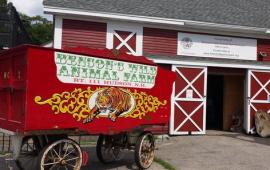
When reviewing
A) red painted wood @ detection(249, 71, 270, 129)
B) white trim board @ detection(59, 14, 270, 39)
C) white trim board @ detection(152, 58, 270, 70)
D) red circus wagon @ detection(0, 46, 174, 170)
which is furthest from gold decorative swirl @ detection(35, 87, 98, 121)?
red painted wood @ detection(249, 71, 270, 129)

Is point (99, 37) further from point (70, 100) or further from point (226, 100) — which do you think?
point (70, 100)

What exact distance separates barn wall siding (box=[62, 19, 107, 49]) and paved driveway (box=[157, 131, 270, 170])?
4.38 metres

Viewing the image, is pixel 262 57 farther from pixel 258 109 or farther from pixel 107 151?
pixel 107 151

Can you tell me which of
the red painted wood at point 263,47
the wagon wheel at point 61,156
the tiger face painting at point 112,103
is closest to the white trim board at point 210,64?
the red painted wood at point 263,47

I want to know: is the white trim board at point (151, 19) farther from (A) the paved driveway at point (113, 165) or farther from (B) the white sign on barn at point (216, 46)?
(A) the paved driveway at point (113, 165)

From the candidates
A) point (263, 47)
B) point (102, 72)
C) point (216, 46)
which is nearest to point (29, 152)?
point (102, 72)

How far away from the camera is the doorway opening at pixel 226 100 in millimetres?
17750

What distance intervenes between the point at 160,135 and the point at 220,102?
5.36 meters

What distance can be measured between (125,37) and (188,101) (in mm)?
3393

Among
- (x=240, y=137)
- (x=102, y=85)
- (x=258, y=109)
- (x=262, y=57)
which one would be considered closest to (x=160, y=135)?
(x=240, y=137)

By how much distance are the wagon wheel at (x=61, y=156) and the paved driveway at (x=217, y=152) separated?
2.98 metres

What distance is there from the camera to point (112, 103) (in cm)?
787

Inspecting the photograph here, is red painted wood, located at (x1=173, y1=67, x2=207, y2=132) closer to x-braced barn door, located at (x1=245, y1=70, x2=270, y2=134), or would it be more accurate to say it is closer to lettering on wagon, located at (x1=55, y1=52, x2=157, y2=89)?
x-braced barn door, located at (x1=245, y1=70, x2=270, y2=134)

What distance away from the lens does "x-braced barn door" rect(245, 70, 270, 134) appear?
16.2 metres
